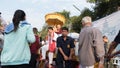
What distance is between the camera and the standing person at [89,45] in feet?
34.8

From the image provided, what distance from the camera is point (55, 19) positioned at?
17.2 meters

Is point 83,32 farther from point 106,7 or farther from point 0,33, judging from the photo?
point 106,7

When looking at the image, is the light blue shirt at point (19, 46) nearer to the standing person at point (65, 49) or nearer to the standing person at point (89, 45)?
the standing person at point (89, 45)

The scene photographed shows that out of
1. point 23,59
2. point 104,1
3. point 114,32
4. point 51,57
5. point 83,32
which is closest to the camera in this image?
point 23,59

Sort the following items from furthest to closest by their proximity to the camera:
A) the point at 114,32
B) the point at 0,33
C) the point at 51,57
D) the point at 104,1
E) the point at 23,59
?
the point at 104,1
the point at 114,32
the point at 51,57
the point at 0,33
the point at 23,59

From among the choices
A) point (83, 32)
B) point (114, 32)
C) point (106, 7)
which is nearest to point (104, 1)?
point (106, 7)

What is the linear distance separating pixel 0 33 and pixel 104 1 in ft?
92.5

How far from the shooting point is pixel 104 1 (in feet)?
133

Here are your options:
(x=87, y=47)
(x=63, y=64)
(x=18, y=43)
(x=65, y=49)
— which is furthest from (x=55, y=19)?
(x=18, y=43)

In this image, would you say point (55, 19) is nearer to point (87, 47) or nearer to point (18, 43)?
point (87, 47)

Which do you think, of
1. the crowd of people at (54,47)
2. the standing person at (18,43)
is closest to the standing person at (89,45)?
the crowd of people at (54,47)

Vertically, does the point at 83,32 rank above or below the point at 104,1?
below

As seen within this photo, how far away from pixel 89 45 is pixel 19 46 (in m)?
2.48

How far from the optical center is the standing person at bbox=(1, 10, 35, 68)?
8.76 m
